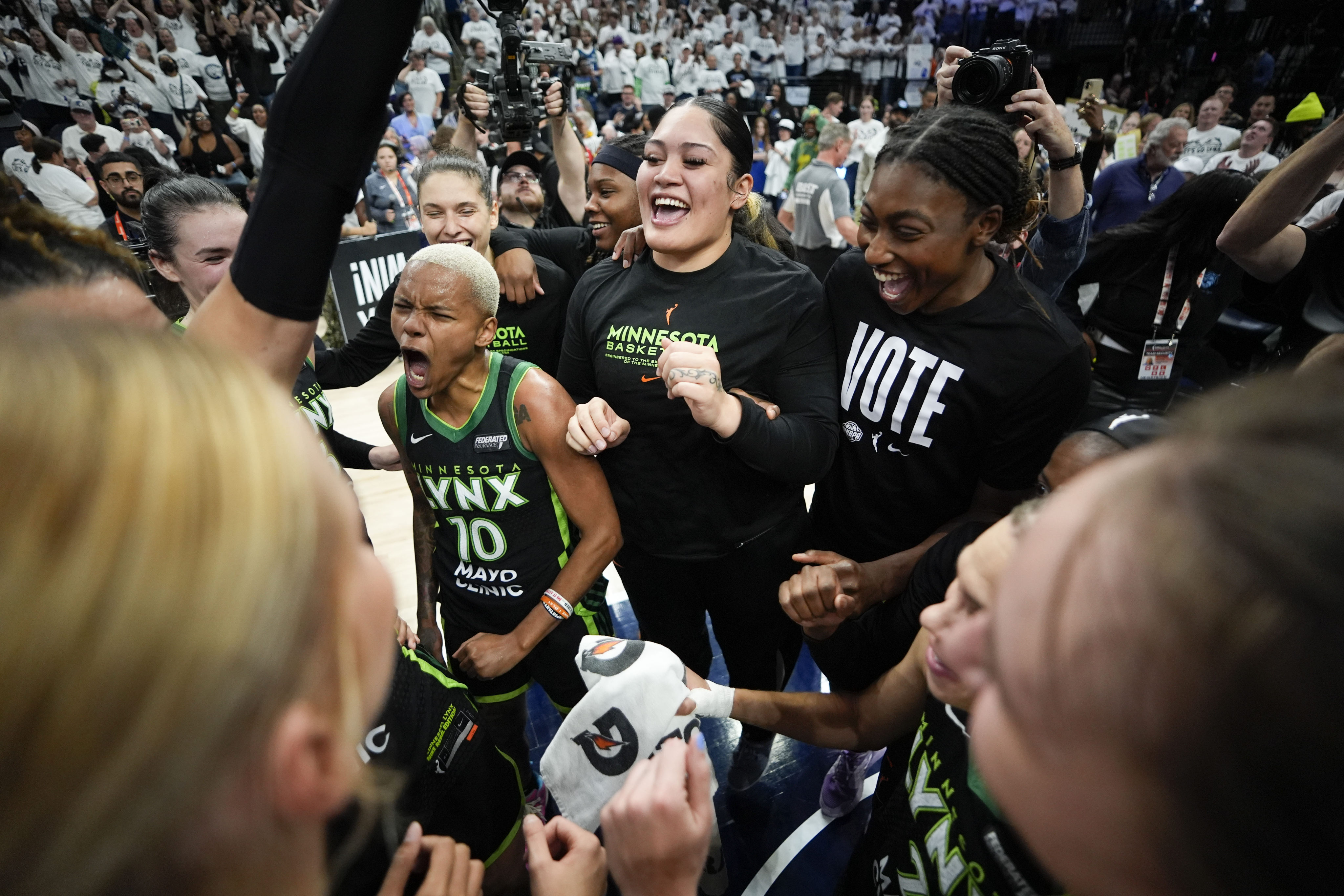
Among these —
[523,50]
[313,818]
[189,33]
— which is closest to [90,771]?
[313,818]

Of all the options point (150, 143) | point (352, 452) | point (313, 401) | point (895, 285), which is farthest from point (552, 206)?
point (150, 143)

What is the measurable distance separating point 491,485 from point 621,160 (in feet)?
5.74

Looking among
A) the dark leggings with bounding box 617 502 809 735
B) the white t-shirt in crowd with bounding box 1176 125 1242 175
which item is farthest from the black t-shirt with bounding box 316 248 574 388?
the white t-shirt in crowd with bounding box 1176 125 1242 175

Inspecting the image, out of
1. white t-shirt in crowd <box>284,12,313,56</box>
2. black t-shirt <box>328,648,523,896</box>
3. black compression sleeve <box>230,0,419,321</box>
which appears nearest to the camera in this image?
black compression sleeve <box>230,0,419,321</box>

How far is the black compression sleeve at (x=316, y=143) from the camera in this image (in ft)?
2.68

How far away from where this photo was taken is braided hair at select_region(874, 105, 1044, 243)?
165 centimetres

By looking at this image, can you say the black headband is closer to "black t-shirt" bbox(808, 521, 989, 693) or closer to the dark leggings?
the dark leggings

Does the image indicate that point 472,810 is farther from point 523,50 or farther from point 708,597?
point 523,50

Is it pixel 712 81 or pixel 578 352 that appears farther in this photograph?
pixel 712 81

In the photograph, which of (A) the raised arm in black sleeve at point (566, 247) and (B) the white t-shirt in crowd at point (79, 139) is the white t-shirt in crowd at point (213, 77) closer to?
(B) the white t-shirt in crowd at point (79, 139)

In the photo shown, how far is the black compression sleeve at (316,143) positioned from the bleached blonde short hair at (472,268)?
3.17 ft

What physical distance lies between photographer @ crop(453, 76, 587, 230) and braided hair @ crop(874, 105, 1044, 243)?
2038 millimetres

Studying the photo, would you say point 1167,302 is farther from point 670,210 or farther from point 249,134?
point 249,134

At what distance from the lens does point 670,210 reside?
6.26 feet
